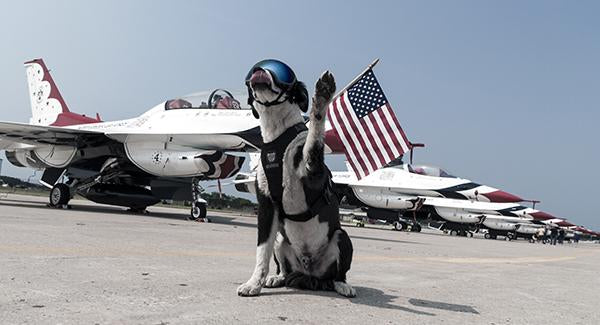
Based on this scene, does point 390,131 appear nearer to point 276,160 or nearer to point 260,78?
point 276,160

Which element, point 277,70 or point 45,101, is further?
point 45,101

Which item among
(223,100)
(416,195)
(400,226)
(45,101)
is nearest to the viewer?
(223,100)

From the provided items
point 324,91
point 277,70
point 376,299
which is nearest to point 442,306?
point 376,299

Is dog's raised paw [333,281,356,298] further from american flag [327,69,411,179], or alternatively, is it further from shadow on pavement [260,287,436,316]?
american flag [327,69,411,179]

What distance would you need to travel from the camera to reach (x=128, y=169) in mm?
13562

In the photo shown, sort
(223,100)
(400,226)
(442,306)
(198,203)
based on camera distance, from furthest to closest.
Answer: (400,226) → (198,203) → (223,100) → (442,306)

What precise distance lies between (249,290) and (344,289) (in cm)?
68

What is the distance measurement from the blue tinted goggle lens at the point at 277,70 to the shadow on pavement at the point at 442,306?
1.74 metres

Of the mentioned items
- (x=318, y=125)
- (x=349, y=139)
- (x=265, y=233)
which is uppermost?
(x=349, y=139)

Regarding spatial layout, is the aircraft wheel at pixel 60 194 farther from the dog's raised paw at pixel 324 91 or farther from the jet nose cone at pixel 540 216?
the jet nose cone at pixel 540 216

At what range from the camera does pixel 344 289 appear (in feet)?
10.7

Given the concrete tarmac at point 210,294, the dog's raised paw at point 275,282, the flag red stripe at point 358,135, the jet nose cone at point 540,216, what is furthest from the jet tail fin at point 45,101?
the jet nose cone at point 540,216

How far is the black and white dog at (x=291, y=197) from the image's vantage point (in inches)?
120

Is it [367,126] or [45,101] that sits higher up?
[45,101]
